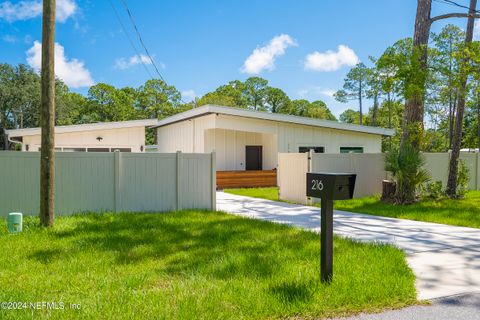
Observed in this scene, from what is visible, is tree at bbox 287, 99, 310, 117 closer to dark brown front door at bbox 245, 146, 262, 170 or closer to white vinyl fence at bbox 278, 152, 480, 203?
dark brown front door at bbox 245, 146, 262, 170

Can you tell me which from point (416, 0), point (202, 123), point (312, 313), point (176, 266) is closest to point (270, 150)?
point (202, 123)

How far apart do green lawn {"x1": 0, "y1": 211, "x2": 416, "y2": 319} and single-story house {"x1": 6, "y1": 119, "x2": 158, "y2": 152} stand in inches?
456

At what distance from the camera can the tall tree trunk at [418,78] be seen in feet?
36.3

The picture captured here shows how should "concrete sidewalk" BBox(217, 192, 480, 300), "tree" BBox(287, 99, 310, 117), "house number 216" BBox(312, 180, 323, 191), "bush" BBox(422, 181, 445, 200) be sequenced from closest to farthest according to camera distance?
1. "house number 216" BBox(312, 180, 323, 191)
2. "concrete sidewalk" BBox(217, 192, 480, 300)
3. "bush" BBox(422, 181, 445, 200)
4. "tree" BBox(287, 99, 310, 117)

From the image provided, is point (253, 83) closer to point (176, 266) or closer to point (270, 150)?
point (270, 150)

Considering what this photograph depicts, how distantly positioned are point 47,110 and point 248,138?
1463 cm

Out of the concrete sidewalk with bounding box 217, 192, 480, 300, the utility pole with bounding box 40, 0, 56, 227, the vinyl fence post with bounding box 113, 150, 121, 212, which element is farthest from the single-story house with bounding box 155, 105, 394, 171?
the utility pole with bounding box 40, 0, 56, 227

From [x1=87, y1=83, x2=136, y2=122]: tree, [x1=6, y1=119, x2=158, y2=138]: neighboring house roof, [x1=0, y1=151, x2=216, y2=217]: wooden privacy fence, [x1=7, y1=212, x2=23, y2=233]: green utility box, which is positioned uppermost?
[x1=87, y1=83, x2=136, y2=122]: tree

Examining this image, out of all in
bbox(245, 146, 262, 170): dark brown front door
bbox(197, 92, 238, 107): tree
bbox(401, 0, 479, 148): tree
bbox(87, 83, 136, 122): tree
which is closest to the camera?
bbox(401, 0, 479, 148): tree

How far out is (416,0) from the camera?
40.2ft

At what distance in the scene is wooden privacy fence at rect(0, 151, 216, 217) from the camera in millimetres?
8133

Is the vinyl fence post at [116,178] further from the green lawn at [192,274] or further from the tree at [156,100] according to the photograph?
the tree at [156,100]

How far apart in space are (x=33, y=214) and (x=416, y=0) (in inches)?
471

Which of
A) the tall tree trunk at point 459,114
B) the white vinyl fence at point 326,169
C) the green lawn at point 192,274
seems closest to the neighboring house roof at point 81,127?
the white vinyl fence at point 326,169
